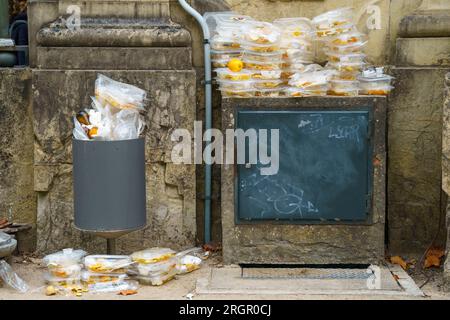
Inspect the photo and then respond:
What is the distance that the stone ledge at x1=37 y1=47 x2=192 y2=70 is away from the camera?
6230 mm

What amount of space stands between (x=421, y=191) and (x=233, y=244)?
1474 millimetres

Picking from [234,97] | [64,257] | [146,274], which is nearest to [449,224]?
[234,97]

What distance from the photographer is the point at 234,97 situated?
593 centimetres

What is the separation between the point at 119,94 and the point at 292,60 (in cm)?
125

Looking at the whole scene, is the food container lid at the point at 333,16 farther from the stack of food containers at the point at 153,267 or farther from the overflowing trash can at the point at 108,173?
the stack of food containers at the point at 153,267

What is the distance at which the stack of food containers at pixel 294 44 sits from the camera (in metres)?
6.05

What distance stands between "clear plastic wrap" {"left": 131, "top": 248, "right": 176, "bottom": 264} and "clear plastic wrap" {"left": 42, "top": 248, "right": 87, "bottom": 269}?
378 millimetres

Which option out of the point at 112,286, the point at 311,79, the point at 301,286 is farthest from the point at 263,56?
the point at 112,286

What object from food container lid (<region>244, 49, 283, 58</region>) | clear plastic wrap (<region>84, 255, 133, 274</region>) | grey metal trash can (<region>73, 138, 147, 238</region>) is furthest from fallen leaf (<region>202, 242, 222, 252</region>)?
food container lid (<region>244, 49, 283, 58</region>)

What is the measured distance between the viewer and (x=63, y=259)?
5711 mm

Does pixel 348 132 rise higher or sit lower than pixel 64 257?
higher

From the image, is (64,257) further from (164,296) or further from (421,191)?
(421,191)

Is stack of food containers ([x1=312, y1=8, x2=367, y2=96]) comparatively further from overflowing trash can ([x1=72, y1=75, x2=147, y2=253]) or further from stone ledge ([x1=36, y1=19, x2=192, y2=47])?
overflowing trash can ([x1=72, y1=75, x2=147, y2=253])

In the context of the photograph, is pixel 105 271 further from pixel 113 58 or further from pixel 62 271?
pixel 113 58
